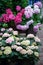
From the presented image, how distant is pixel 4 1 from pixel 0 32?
0.41 m

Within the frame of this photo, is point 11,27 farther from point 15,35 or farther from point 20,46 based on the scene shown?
point 20,46

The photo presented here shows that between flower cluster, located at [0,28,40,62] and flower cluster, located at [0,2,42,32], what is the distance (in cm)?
26

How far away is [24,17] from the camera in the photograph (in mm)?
2766

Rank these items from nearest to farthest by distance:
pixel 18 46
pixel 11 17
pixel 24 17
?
pixel 18 46
pixel 11 17
pixel 24 17

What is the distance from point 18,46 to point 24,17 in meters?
0.63

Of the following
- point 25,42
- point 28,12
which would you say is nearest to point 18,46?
point 25,42

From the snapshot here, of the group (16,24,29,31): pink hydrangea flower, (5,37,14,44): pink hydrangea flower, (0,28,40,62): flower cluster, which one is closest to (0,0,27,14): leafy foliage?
(16,24,29,31): pink hydrangea flower

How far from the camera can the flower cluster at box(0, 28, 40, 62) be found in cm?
214

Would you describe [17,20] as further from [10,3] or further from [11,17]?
[10,3]

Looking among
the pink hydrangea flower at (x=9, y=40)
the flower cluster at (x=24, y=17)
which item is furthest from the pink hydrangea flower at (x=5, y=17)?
the pink hydrangea flower at (x=9, y=40)

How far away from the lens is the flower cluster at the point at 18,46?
2.14 meters

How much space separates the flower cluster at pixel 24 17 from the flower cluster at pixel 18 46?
0.26m

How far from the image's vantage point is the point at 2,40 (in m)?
2.30

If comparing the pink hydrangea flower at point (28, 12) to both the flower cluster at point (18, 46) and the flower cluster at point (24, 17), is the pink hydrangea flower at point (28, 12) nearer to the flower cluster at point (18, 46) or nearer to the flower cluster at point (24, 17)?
the flower cluster at point (24, 17)
